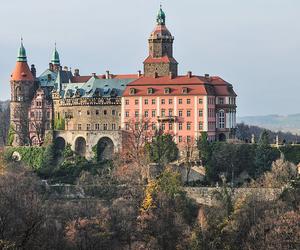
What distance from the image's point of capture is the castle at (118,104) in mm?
91500

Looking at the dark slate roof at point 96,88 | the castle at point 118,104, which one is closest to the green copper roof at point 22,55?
the castle at point 118,104

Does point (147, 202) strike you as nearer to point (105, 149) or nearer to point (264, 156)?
point (264, 156)

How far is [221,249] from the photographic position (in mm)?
67125

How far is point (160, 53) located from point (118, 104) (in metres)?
6.54

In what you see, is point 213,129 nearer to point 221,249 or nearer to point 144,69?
point 144,69

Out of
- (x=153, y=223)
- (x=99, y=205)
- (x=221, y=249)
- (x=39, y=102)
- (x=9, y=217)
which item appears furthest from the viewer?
(x=39, y=102)

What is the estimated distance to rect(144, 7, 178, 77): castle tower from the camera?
314ft

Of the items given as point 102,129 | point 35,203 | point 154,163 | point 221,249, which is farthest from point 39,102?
point 221,249

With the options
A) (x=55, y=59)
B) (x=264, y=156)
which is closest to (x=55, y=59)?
(x=55, y=59)

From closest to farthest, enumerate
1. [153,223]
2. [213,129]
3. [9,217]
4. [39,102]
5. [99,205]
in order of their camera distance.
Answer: [9,217] → [153,223] → [99,205] → [213,129] → [39,102]

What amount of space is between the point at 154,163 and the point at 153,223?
13938 millimetres

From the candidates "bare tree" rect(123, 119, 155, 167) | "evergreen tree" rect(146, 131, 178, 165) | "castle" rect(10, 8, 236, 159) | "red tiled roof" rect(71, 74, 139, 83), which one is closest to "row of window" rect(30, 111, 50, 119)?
"castle" rect(10, 8, 236, 159)

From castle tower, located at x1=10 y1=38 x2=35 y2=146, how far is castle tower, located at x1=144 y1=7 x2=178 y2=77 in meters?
12.5

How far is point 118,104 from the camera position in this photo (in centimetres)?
9606
